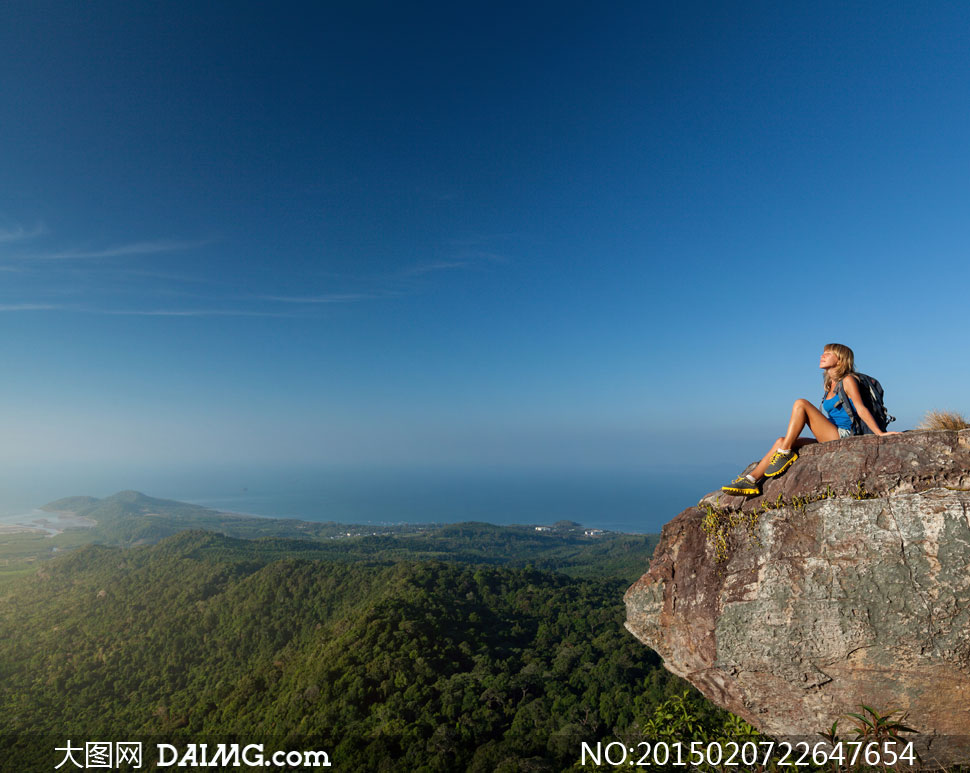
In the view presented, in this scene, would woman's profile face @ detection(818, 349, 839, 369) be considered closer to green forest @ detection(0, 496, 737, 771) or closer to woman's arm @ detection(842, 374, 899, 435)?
woman's arm @ detection(842, 374, 899, 435)

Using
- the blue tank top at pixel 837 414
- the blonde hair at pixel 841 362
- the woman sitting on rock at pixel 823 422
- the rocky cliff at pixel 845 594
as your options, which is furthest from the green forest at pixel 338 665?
the blonde hair at pixel 841 362

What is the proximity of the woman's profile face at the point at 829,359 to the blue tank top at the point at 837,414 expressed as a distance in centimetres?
43

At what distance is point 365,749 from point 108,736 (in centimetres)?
2486

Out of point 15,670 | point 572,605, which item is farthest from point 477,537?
point 15,670

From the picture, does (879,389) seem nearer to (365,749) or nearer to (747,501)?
(747,501)

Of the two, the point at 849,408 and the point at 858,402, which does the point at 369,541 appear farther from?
the point at 858,402

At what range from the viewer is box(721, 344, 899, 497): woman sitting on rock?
20.1ft

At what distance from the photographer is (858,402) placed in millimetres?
5984

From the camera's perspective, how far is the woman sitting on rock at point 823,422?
241 inches

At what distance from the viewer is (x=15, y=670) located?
4391 cm

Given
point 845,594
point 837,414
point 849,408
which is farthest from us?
point 837,414

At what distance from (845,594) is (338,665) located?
Result: 3332 centimetres

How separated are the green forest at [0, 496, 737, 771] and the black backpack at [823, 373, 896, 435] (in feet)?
17.3

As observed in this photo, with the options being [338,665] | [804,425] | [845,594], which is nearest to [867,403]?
[804,425]
